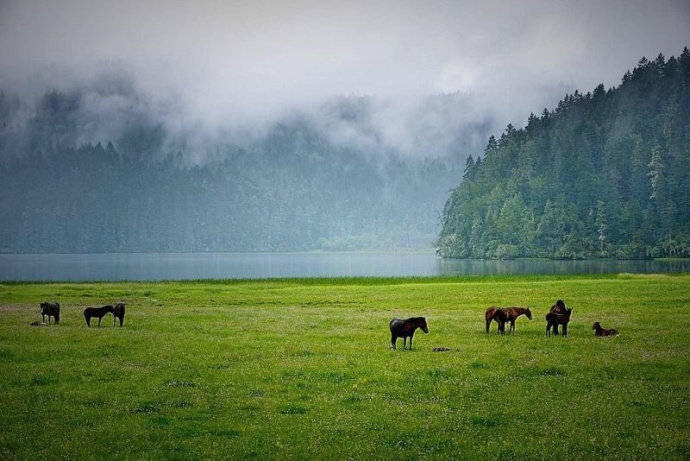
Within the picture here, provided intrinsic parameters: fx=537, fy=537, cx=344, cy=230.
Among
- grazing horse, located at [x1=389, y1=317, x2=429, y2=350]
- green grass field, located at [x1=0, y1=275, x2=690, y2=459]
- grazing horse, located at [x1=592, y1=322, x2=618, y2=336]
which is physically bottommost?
green grass field, located at [x1=0, y1=275, x2=690, y2=459]

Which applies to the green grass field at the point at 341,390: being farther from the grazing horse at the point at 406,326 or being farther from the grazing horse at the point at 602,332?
the grazing horse at the point at 406,326

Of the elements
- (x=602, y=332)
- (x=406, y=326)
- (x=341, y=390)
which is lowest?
(x=341, y=390)

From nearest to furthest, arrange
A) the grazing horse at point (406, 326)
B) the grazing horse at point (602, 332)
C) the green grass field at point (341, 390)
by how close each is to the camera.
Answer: the green grass field at point (341, 390) < the grazing horse at point (406, 326) < the grazing horse at point (602, 332)

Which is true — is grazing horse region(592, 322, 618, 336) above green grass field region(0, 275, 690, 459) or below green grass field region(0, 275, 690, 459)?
above

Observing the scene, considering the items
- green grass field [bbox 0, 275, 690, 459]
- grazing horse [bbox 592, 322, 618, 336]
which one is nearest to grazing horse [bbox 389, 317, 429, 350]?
green grass field [bbox 0, 275, 690, 459]

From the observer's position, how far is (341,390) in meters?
20.4

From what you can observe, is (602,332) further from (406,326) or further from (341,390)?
(341,390)

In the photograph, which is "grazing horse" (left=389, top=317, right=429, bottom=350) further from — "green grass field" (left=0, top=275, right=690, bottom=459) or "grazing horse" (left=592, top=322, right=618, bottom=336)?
"grazing horse" (left=592, top=322, right=618, bottom=336)

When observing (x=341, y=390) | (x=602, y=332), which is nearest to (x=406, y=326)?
(x=341, y=390)

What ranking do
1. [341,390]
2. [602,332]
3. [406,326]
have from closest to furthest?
[341,390] < [406,326] < [602,332]

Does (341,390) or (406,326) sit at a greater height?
(406,326)

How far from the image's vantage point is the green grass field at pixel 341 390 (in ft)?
49.4

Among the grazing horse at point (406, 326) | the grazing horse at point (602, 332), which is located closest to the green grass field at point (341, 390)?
the grazing horse at point (602, 332)

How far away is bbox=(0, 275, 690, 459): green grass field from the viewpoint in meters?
15.1
